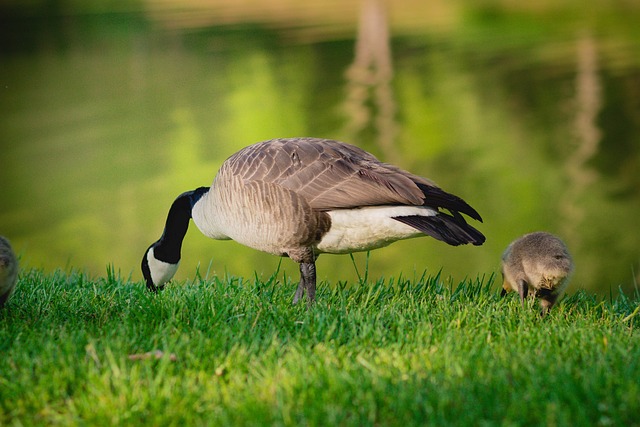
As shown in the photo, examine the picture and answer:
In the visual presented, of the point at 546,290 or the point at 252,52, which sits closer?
the point at 546,290

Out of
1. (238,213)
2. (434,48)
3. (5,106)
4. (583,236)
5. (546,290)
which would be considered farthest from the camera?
(434,48)

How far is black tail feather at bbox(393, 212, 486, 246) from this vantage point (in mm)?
5262

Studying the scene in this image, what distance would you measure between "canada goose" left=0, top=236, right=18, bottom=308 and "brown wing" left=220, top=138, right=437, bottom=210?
5.83 ft

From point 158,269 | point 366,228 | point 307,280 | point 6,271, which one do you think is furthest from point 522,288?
point 6,271

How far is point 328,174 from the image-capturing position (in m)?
5.87

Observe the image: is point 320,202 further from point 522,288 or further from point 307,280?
point 522,288

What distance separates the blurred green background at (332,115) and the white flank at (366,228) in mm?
1296

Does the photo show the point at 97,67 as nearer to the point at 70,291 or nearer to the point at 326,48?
the point at 326,48

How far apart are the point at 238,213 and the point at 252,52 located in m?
32.8

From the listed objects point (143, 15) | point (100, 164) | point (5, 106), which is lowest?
point (100, 164)

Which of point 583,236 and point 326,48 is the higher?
point 326,48

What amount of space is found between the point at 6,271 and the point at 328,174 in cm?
229

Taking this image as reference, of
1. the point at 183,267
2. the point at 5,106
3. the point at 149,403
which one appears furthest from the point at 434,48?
the point at 149,403

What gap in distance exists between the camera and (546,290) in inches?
226
